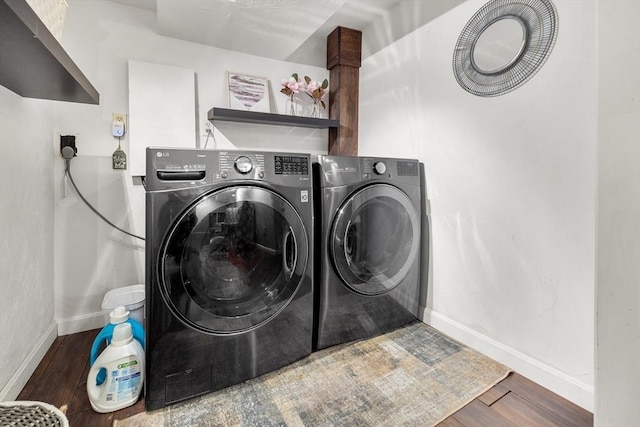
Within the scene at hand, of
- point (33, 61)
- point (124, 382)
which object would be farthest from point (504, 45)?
point (124, 382)

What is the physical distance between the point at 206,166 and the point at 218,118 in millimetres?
1034

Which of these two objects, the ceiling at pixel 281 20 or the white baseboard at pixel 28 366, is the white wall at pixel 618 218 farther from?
the white baseboard at pixel 28 366

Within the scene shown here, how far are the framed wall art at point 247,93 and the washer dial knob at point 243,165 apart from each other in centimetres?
109

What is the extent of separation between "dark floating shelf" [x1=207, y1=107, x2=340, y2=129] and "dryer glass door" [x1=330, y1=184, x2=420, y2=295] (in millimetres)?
934

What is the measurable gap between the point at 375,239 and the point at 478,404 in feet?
2.97

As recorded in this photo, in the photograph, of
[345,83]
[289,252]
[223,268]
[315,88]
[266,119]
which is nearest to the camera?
[223,268]

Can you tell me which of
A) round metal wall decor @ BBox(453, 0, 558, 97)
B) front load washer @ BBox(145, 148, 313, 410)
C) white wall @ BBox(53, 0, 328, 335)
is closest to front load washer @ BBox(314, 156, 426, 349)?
front load washer @ BBox(145, 148, 313, 410)

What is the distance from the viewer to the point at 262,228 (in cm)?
140

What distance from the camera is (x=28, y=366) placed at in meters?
1.42

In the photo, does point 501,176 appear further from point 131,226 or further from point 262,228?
point 131,226

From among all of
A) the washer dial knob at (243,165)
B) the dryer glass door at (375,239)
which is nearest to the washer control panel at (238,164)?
the washer dial knob at (243,165)

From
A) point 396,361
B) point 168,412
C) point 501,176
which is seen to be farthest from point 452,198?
point 168,412

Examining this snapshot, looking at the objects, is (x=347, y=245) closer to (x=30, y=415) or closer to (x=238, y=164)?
(x=238, y=164)

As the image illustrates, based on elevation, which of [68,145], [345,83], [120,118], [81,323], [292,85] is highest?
[345,83]
